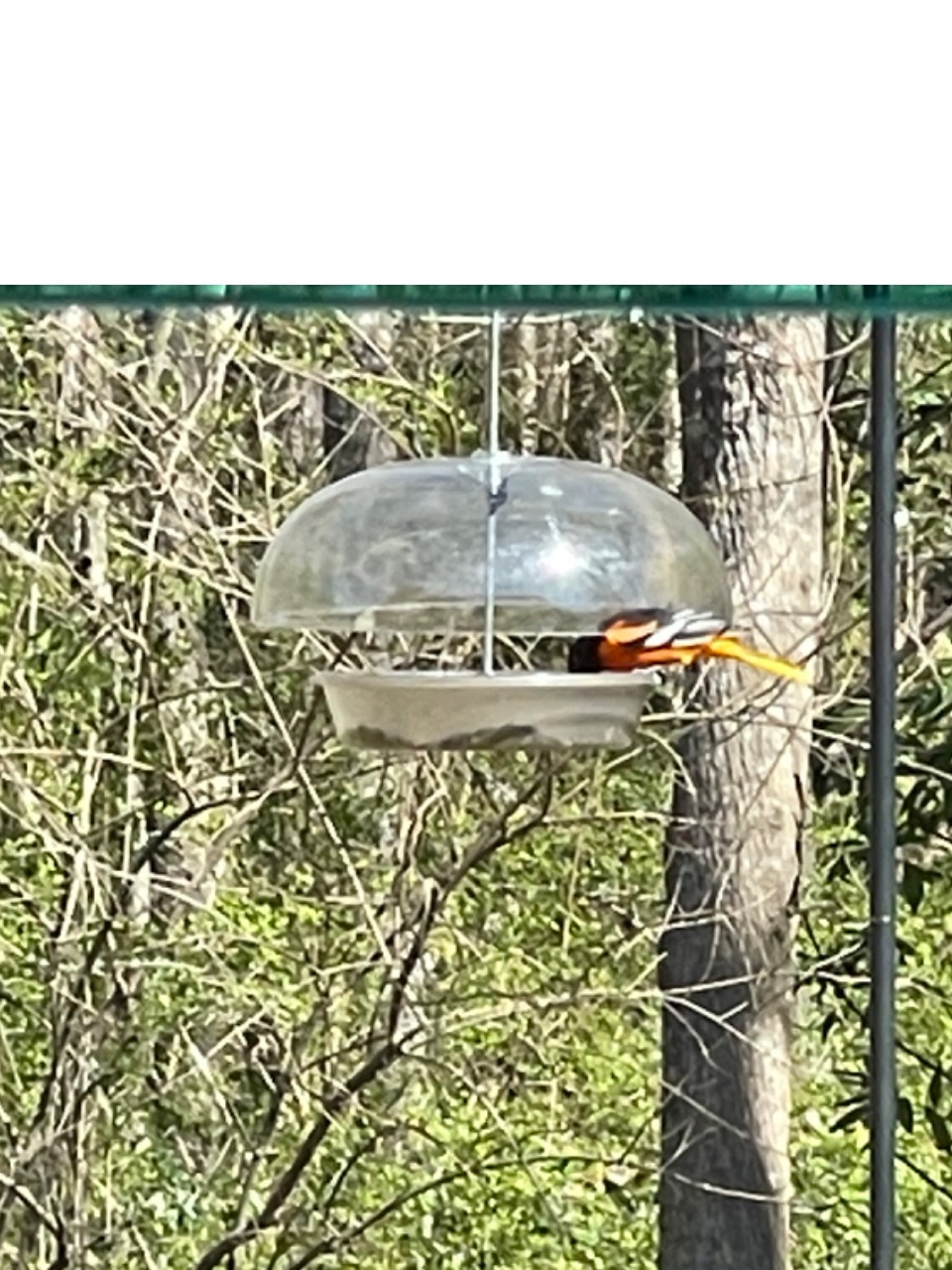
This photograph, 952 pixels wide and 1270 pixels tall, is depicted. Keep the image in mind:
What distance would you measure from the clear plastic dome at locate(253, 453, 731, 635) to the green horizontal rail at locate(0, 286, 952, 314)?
29 centimetres

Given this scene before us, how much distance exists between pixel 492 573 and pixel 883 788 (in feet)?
2.57

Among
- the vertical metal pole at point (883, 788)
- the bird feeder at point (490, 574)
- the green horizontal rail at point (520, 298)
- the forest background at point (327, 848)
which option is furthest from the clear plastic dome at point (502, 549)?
the forest background at point (327, 848)

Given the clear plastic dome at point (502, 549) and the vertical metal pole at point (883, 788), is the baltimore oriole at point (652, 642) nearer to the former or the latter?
the clear plastic dome at point (502, 549)

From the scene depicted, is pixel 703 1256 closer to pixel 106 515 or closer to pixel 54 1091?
pixel 54 1091

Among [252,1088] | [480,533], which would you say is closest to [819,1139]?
[252,1088]

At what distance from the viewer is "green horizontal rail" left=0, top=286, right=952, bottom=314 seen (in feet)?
3.44

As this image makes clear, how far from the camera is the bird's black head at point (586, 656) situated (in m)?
1.51

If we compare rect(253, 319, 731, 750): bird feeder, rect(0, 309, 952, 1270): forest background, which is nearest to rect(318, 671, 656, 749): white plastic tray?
rect(253, 319, 731, 750): bird feeder

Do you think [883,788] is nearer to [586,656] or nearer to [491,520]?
[586,656]

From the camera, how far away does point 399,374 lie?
9.86ft

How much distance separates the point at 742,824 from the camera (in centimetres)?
315

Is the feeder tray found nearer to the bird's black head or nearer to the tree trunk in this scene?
the bird's black head
